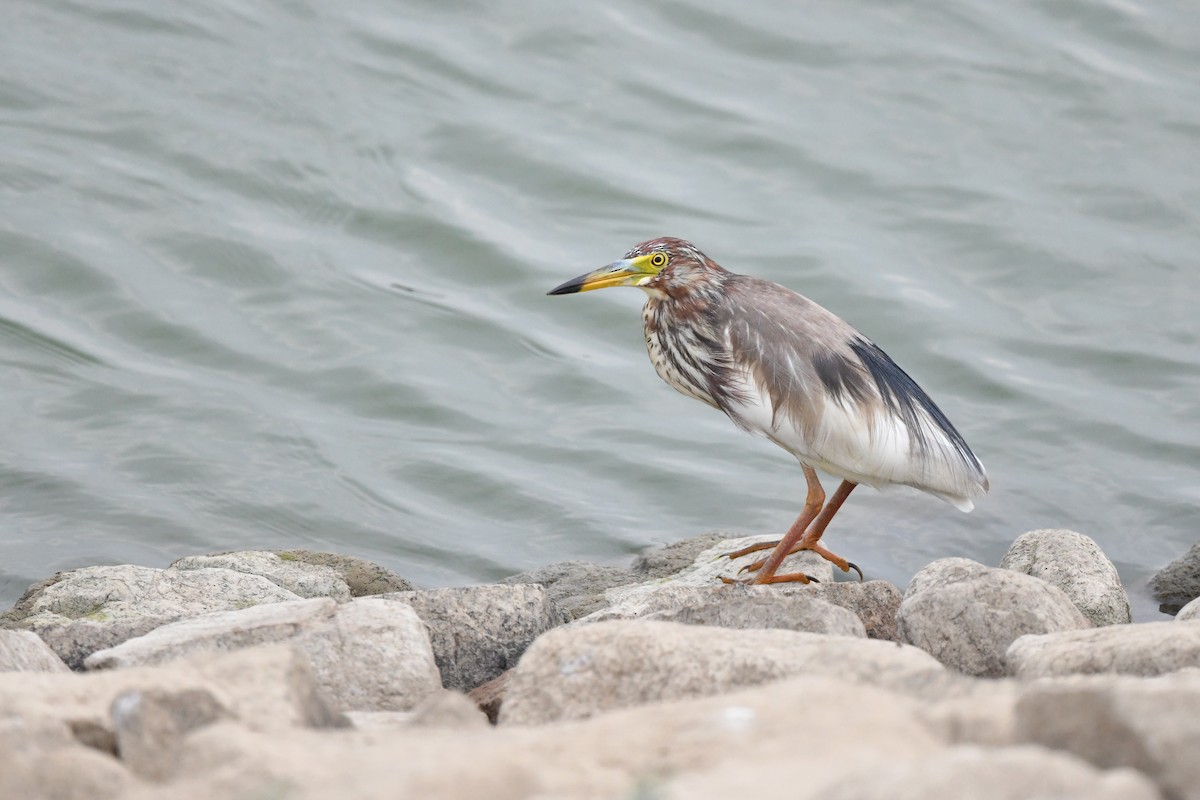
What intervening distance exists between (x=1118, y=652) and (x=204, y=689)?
2409 mm

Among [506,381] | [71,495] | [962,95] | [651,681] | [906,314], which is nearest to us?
[651,681]

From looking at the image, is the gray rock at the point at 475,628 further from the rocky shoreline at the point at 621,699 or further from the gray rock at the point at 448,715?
the gray rock at the point at 448,715

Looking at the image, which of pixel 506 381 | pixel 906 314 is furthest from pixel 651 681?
pixel 906 314

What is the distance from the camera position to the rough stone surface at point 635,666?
349cm

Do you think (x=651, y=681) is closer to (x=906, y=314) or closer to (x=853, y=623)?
(x=853, y=623)

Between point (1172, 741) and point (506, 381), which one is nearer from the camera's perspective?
point (1172, 741)

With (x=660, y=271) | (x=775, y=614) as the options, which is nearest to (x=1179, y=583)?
(x=660, y=271)

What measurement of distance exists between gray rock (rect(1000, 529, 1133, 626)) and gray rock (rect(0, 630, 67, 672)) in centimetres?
385

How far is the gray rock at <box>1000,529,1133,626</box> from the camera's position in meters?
5.91

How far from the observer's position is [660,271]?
5992mm

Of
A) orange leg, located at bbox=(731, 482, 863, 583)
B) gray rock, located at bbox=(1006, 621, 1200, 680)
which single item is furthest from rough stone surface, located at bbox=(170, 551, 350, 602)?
gray rock, located at bbox=(1006, 621, 1200, 680)

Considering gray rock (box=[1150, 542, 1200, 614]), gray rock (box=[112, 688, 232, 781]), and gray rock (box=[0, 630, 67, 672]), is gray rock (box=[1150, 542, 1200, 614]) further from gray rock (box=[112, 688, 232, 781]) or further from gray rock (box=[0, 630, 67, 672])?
gray rock (box=[112, 688, 232, 781])

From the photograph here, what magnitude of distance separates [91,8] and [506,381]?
542cm

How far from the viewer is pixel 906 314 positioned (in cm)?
1020
